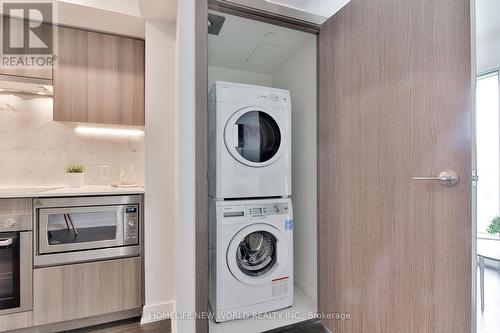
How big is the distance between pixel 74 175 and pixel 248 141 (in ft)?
4.92

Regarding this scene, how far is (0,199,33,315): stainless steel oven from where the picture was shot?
5.06 ft

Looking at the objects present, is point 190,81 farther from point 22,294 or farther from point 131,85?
point 22,294

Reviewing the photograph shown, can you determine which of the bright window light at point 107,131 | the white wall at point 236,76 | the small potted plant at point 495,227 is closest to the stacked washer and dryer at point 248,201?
the bright window light at point 107,131

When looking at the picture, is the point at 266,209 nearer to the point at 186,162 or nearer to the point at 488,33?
the point at 186,162

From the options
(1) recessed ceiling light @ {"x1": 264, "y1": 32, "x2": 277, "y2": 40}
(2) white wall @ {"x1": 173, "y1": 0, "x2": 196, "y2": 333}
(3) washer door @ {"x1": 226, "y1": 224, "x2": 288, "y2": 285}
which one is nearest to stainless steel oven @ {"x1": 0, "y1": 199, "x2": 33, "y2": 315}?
(2) white wall @ {"x1": 173, "y1": 0, "x2": 196, "y2": 333}

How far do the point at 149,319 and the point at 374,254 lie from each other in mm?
1645

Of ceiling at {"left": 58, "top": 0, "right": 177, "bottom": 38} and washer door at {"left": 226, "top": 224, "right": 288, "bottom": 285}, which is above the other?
ceiling at {"left": 58, "top": 0, "right": 177, "bottom": 38}

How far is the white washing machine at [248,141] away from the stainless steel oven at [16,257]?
1229mm

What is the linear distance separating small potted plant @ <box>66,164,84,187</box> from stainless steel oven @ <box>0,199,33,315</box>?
1.48 ft

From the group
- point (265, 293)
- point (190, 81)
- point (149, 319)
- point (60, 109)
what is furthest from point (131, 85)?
point (265, 293)

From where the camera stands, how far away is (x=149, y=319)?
178 centimetres

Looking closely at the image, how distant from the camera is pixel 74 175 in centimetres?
201

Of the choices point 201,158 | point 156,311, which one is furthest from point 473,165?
point 156,311

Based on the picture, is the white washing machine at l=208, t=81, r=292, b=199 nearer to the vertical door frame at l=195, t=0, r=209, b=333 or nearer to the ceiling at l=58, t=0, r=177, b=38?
the vertical door frame at l=195, t=0, r=209, b=333
